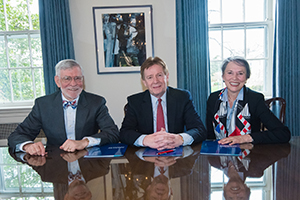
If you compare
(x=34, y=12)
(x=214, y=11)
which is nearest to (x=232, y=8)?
(x=214, y=11)

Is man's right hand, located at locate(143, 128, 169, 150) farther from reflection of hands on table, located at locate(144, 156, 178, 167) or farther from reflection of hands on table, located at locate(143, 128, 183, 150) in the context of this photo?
reflection of hands on table, located at locate(144, 156, 178, 167)

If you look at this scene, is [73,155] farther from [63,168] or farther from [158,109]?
[158,109]

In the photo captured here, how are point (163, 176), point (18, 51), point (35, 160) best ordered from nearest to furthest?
point (163, 176) < point (35, 160) < point (18, 51)

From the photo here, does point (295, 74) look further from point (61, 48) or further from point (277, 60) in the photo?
point (61, 48)

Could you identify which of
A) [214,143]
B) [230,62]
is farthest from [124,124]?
[230,62]

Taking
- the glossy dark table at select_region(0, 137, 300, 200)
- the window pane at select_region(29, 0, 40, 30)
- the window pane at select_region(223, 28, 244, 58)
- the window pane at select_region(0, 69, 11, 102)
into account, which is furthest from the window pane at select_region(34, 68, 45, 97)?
the window pane at select_region(223, 28, 244, 58)

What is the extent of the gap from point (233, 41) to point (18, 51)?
3246 millimetres

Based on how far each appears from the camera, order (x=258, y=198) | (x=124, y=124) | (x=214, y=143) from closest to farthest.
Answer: (x=258, y=198), (x=214, y=143), (x=124, y=124)

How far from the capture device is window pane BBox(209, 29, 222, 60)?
369 cm

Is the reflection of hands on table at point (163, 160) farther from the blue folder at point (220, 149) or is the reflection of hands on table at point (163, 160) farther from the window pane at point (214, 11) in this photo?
the window pane at point (214, 11)

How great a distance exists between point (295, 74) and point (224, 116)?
2009 mm

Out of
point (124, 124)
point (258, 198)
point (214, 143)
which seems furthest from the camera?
point (124, 124)

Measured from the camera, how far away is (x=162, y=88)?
1.99 metres

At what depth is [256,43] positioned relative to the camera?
3.71 meters
